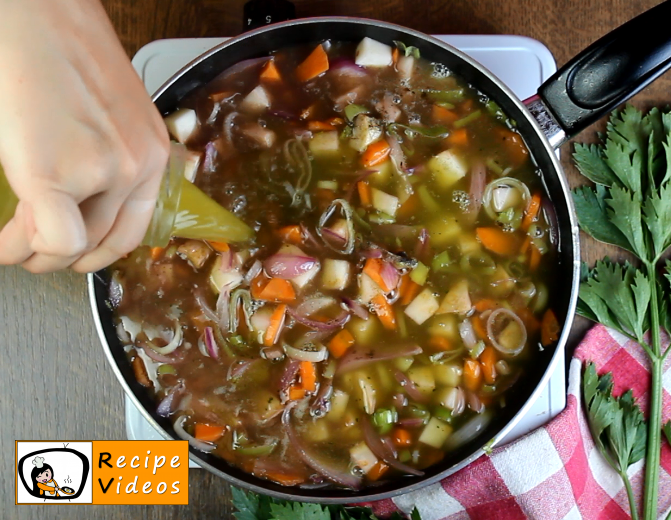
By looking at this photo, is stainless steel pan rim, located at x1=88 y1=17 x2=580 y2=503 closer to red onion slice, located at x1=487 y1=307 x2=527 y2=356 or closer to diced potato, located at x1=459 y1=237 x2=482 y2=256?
red onion slice, located at x1=487 y1=307 x2=527 y2=356

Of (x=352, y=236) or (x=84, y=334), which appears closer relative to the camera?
(x=352, y=236)

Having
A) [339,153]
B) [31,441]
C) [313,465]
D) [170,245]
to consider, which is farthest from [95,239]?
[31,441]

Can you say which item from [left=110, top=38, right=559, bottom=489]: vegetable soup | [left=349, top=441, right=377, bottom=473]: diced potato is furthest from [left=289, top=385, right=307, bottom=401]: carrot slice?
[left=349, top=441, right=377, bottom=473]: diced potato

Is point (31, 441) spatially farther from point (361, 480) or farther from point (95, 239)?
point (95, 239)

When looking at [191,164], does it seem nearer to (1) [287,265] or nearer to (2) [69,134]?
Result: (1) [287,265]

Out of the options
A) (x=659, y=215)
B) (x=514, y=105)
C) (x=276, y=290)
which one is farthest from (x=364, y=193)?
(x=659, y=215)

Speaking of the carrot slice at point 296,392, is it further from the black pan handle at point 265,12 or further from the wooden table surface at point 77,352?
the black pan handle at point 265,12
